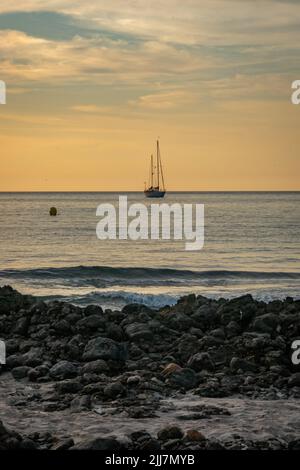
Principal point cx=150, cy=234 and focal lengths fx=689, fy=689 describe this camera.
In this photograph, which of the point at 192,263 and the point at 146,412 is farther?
the point at 192,263

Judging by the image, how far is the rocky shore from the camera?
8.57 meters

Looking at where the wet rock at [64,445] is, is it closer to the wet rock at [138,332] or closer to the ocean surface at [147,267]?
the wet rock at [138,332]

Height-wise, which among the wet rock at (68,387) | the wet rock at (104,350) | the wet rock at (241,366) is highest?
the wet rock at (104,350)

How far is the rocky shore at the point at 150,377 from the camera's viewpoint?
8570 mm

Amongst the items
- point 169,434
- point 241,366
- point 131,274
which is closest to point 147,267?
point 131,274

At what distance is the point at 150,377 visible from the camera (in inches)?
438

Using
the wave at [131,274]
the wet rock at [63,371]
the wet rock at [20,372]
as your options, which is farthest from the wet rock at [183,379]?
the wave at [131,274]

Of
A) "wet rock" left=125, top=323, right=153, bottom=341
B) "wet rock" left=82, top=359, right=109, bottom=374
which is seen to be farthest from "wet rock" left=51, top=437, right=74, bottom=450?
"wet rock" left=125, top=323, right=153, bottom=341

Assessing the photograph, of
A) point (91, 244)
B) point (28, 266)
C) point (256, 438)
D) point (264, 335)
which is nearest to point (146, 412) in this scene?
point (256, 438)

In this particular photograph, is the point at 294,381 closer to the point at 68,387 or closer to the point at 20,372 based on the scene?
the point at 68,387

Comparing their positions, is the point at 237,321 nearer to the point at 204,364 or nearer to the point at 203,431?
the point at 204,364

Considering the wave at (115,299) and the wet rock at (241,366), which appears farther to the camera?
the wave at (115,299)

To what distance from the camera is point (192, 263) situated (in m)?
39.2
